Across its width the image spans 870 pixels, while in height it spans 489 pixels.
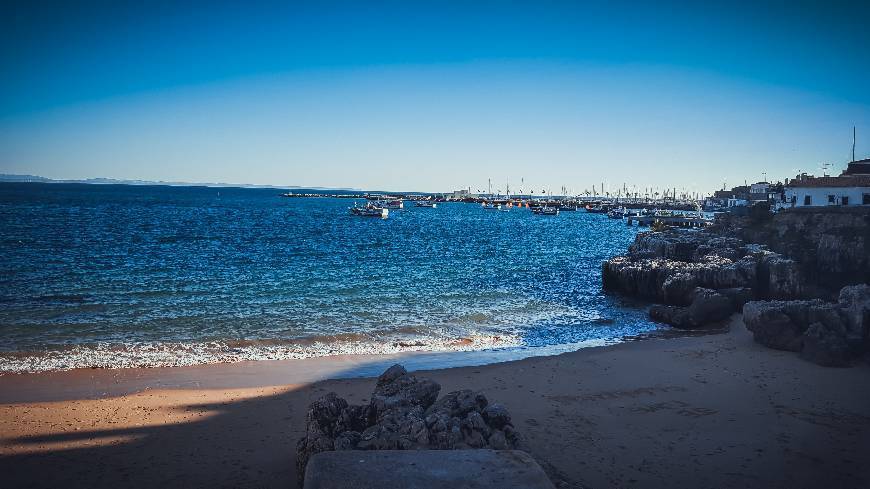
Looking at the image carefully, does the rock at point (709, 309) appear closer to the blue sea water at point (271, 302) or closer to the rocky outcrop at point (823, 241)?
the blue sea water at point (271, 302)

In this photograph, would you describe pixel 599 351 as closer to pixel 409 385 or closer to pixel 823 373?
pixel 823 373

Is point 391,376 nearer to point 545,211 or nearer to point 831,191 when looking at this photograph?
point 831,191

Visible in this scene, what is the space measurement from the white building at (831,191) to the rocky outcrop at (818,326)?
3009 cm

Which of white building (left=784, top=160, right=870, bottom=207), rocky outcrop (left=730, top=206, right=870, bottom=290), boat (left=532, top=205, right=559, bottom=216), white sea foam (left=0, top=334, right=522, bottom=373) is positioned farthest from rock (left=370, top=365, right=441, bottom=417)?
boat (left=532, top=205, right=559, bottom=216)

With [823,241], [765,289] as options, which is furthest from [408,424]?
[823,241]

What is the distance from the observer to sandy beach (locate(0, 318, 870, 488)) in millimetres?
9516

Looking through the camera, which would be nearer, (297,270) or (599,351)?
(599,351)

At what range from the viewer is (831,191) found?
1714 inches

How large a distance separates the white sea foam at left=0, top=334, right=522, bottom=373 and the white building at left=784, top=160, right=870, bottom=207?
1455 inches

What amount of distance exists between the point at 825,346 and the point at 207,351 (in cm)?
1935

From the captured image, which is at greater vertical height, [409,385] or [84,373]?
[409,385]

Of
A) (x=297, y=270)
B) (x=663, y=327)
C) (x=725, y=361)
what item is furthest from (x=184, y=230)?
(x=725, y=361)

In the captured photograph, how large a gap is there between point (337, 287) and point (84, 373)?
50.6 feet

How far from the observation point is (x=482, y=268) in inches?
1592
